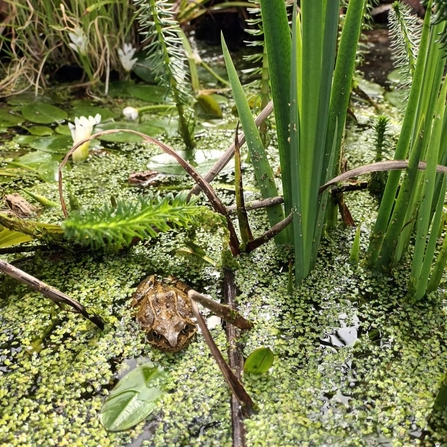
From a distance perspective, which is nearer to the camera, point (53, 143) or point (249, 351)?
point (249, 351)

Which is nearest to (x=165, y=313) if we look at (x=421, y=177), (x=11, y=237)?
(x=11, y=237)

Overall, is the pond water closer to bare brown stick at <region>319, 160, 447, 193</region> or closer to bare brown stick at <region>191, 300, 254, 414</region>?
bare brown stick at <region>191, 300, 254, 414</region>

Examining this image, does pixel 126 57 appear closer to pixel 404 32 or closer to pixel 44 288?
pixel 404 32

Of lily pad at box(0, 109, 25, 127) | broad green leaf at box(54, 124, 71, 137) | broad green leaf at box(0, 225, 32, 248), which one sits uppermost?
broad green leaf at box(0, 225, 32, 248)

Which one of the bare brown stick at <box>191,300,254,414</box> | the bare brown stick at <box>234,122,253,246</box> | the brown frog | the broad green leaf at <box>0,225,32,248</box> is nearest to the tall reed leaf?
the bare brown stick at <box>234,122,253,246</box>

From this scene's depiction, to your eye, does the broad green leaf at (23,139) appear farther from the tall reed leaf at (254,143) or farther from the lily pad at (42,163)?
the tall reed leaf at (254,143)

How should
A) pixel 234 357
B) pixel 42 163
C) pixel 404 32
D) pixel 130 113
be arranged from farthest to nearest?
pixel 130 113 → pixel 42 163 → pixel 404 32 → pixel 234 357

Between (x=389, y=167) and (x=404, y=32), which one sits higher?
(x=404, y=32)
